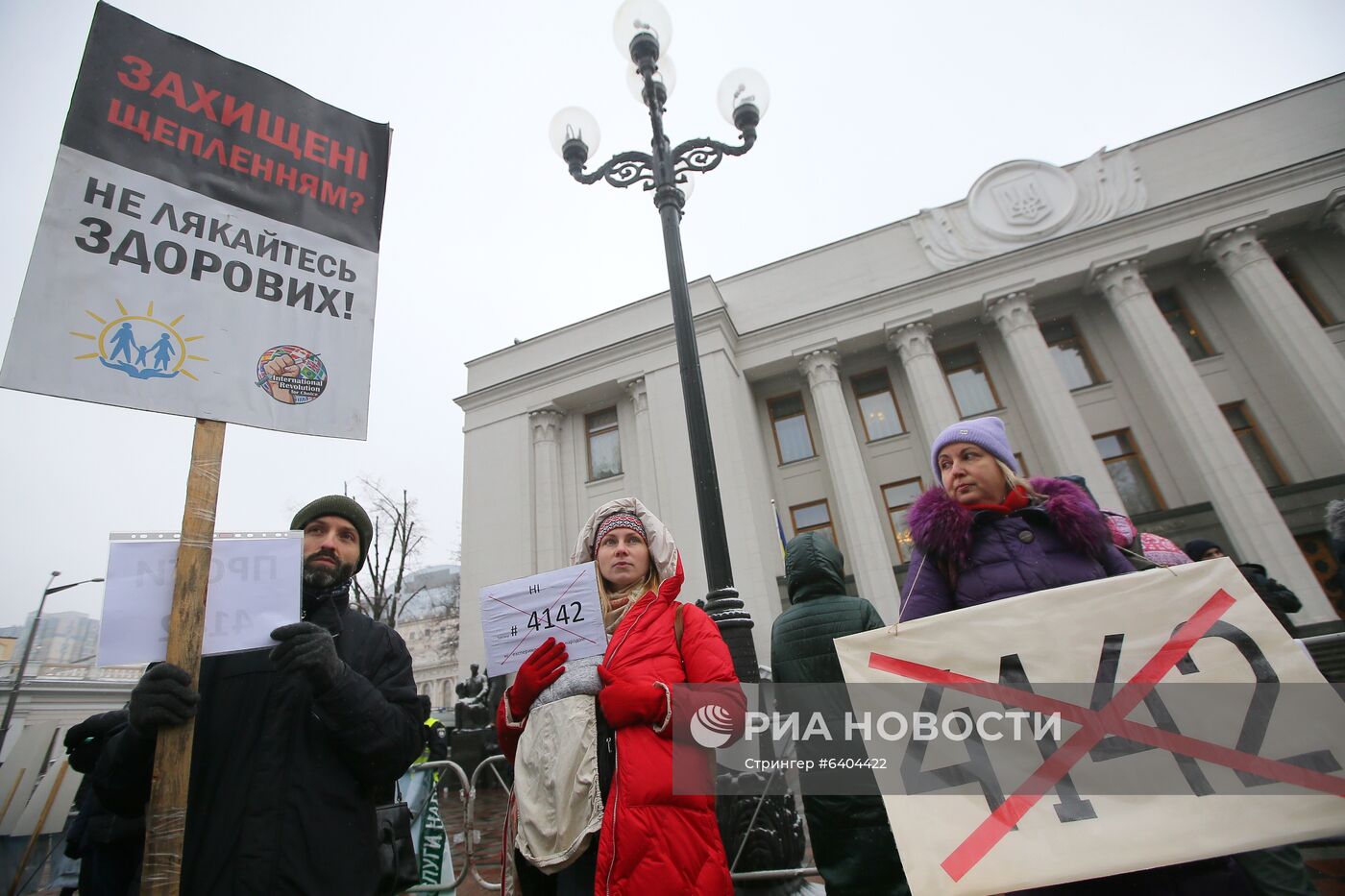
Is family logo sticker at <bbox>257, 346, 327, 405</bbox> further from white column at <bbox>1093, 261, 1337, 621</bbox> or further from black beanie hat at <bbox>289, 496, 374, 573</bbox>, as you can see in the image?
white column at <bbox>1093, 261, 1337, 621</bbox>

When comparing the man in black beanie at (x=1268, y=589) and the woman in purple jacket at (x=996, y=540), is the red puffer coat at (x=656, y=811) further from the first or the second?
the man in black beanie at (x=1268, y=589)

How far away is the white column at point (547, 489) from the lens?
19234mm

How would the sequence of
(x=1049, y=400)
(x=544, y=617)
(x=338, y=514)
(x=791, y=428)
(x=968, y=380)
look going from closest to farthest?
1. (x=338, y=514)
2. (x=544, y=617)
3. (x=1049, y=400)
4. (x=968, y=380)
5. (x=791, y=428)

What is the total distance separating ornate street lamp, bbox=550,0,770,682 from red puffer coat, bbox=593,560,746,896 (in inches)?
71.9

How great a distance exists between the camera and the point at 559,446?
2134cm

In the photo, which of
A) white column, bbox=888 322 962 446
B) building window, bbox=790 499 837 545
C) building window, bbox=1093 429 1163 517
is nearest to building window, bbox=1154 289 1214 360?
building window, bbox=1093 429 1163 517

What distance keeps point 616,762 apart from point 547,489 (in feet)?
61.4

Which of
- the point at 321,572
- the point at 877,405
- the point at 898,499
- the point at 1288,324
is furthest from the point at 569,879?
the point at 1288,324

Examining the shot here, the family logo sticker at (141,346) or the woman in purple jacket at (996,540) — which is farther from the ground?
the family logo sticker at (141,346)

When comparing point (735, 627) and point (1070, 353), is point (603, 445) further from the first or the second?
point (735, 627)

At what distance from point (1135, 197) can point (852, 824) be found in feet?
71.8

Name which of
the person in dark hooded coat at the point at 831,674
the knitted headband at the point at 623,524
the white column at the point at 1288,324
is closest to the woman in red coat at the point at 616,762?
the knitted headband at the point at 623,524

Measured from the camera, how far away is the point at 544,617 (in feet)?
8.29

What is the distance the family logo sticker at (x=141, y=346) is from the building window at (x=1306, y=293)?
23.4m
